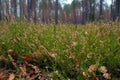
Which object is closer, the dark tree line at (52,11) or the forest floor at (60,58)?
the forest floor at (60,58)

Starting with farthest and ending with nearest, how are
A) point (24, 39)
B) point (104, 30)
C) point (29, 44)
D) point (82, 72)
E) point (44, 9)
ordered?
point (44, 9) < point (104, 30) < point (24, 39) < point (29, 44) < point (82, 72)

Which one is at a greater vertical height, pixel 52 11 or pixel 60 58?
pixel 52 11

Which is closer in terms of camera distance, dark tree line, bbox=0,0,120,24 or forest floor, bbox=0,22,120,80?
forest floor, bbox=0,22,120,80

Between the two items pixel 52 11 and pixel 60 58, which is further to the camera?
pixel 52 11

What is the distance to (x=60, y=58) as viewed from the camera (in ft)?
9.36

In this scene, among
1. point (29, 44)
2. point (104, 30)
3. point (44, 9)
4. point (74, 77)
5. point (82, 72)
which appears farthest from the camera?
point (44, 9)

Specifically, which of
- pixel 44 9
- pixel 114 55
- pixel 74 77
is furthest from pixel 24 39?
pixel 44 9

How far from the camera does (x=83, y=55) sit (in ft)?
9.50

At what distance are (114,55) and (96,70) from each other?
397mm

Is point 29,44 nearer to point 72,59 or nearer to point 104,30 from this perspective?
point 72,59

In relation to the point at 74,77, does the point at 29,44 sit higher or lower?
higher

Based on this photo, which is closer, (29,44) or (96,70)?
(96,70)

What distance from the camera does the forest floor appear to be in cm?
263

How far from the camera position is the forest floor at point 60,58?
263 cm
